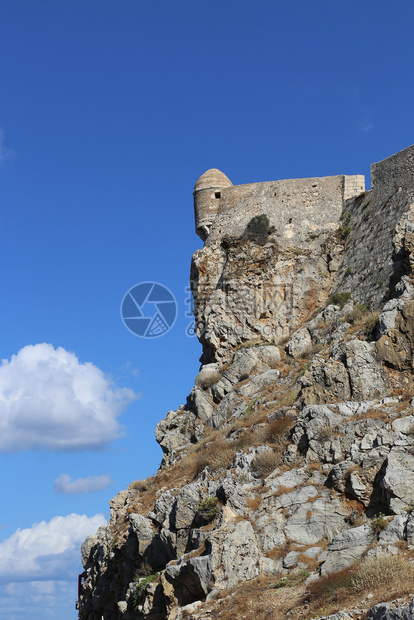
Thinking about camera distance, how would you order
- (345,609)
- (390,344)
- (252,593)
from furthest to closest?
(390,344) < (252,593) < (345,609)

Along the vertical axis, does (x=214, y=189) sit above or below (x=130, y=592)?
above

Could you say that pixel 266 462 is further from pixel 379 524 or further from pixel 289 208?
pixel 289 208

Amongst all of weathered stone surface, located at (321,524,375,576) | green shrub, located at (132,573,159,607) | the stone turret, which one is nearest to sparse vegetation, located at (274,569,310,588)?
weathered stone surface, located at (321,524,375,576)

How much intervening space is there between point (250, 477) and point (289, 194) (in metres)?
17.3

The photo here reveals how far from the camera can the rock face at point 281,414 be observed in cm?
1620

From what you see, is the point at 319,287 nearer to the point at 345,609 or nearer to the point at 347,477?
the point at 347,477

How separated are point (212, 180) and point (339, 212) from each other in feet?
21.1

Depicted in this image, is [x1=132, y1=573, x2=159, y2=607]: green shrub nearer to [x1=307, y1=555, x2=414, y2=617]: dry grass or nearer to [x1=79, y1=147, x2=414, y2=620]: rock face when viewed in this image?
[x1=79, y1=147, x2=414, y2=620]: rock face

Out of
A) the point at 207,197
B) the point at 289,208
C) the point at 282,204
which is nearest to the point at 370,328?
the point at 289,208

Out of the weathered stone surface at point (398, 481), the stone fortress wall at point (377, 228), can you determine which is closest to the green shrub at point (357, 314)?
the stone fortress wall at point (377, 228)

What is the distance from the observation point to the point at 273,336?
30.4 m

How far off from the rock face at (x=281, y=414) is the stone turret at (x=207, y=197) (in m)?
0.08

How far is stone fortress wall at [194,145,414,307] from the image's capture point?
28188mm

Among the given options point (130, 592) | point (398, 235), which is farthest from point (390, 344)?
point (130, 592)
